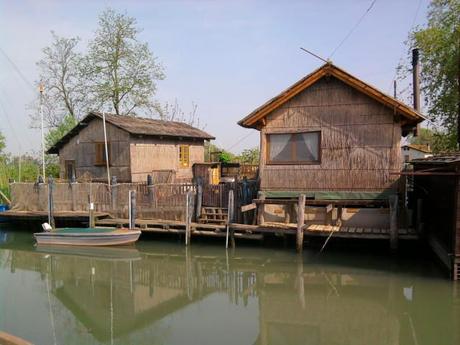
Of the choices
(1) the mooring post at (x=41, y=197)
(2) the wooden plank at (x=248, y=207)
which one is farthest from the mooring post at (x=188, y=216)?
(1) the mooring post at (x=41, y=197)

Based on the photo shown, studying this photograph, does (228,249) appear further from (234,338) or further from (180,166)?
(180,166)

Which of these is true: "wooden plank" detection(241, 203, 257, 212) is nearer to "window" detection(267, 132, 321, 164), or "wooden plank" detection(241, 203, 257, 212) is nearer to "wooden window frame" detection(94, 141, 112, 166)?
"window" detection(267, 132, 321, 164)

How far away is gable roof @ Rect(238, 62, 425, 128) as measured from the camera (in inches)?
561

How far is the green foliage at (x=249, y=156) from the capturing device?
114 feet

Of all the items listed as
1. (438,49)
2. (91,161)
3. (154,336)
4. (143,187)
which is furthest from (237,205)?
(438,49)

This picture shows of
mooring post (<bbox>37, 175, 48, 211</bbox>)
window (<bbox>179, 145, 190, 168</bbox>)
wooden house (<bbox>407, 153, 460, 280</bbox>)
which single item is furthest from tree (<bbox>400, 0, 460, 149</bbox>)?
mooring post (<bbox>37, 175, 48, 211</bbox>)

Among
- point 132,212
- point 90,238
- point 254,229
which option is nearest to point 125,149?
point 132,212

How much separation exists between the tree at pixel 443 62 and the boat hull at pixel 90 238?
663 inches

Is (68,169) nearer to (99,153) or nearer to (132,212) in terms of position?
(99,153)

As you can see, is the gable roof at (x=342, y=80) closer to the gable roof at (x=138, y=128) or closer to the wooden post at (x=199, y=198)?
the wooden post at (x=199, y=198)

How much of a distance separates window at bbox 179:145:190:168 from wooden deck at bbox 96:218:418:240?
26.3 feet

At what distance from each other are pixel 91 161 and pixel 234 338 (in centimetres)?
1805

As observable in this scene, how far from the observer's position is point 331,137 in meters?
15.6

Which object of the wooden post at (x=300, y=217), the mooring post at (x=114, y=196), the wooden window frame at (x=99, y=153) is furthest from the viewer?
the wooden window frame at (x=99, y=153)
